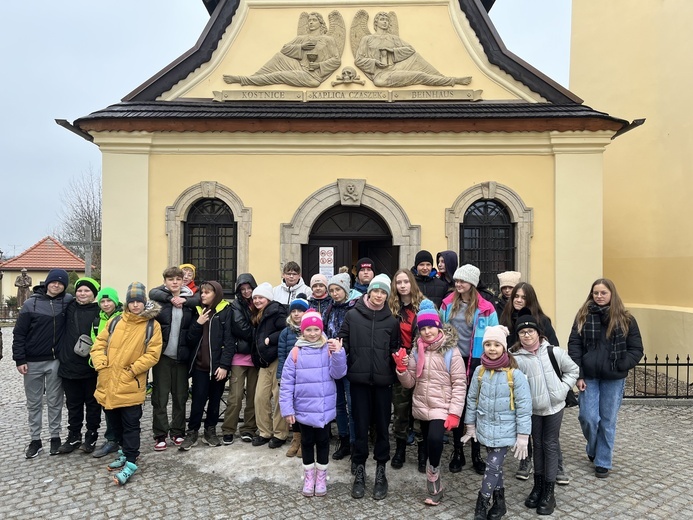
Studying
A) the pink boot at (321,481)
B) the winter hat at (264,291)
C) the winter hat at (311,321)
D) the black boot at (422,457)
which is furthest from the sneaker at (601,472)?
the winter hat at (264,291)

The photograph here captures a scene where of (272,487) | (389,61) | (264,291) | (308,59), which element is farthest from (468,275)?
(308,59)

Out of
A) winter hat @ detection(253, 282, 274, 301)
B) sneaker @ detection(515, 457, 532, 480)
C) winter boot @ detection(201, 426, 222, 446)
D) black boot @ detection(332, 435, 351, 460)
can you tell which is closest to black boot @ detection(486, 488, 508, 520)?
sneaker @ detection(515, 457, 532, 480)

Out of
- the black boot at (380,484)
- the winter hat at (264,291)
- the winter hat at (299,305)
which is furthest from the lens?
the winter hat at (264,291)

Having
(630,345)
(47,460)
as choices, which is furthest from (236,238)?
(630,345)

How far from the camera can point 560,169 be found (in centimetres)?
780

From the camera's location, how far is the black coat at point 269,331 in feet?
16.9

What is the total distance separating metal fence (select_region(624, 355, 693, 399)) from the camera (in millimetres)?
7039

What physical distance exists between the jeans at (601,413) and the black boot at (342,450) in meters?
2.50

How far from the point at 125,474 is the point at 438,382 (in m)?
3.11

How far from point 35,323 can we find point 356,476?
3.80 m

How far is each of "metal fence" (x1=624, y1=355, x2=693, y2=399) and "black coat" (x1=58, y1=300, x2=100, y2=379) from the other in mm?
7123

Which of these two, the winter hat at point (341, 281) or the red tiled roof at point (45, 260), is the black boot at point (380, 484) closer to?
the winter hat at point (341, 281)

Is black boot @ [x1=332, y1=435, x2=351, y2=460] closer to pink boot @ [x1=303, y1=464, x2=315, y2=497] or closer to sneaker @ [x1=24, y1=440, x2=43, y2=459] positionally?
pink boot @ [x1=303, y1=464, x2=315, y2=497]

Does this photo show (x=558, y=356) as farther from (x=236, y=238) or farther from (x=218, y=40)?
(x=218, y=40)
